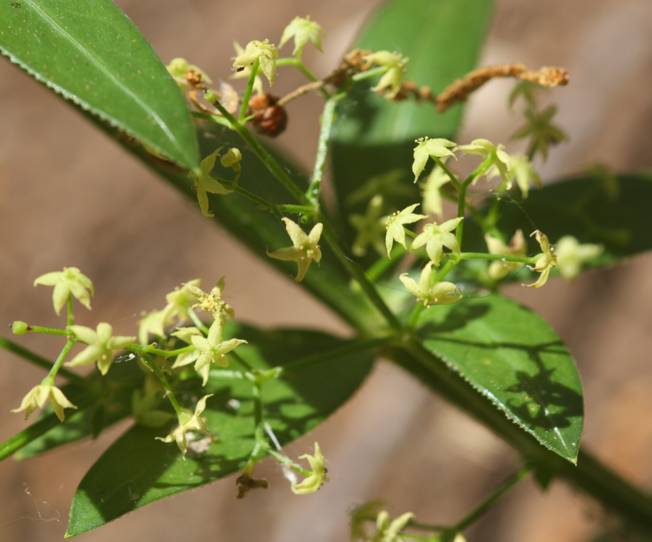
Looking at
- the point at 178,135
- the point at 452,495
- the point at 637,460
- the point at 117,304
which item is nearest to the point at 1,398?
the point at 117,304

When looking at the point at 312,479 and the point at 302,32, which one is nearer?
the point at 312,479

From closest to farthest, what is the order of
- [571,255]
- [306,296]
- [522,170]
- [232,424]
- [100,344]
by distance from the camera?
[100,344], [232,424], [522,170], [571,255], [306,296]

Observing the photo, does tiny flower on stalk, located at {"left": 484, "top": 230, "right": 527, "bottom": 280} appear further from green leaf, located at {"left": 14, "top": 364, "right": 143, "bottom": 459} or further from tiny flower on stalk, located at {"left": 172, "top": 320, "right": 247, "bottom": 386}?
green leaf, located at {"left": 14, "top": 364, "right": 143, "bottom": 459}

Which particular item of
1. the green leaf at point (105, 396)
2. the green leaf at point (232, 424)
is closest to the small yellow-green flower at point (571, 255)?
the green leaf at point (232, 424)

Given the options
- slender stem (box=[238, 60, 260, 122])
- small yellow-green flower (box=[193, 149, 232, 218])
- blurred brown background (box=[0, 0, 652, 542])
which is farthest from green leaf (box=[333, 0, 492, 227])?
blurred brown background (box=[0, 0, 652, 542])

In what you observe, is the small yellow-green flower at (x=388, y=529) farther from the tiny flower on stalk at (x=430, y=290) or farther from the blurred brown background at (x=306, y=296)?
the blurred brown background at (x=306, y=296)

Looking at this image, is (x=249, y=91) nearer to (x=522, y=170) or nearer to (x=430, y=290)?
(x=430, y=290)

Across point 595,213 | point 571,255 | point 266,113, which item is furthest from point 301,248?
point 595,213

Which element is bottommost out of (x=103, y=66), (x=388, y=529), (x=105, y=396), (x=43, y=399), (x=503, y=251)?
(x=388, y=529)
